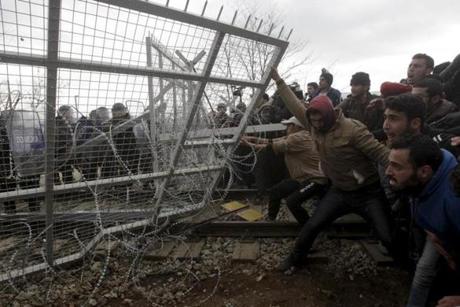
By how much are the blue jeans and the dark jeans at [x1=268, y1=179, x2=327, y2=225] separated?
201 centimetres

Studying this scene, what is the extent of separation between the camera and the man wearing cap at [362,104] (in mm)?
5097

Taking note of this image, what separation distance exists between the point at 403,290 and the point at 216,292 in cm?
170

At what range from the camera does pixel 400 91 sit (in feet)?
14.3

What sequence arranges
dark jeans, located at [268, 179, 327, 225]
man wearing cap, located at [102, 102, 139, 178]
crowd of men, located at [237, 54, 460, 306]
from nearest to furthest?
crowd of men, located at [237, 54, 460, 306] → man wearing cap, located at [102, 102, 139, 178] → dark jeans, located at [268, 179, 327, 225]

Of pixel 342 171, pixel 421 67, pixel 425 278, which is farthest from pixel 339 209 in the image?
pixel 421 67

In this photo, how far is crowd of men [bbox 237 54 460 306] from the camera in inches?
109

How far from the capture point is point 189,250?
15.8ft

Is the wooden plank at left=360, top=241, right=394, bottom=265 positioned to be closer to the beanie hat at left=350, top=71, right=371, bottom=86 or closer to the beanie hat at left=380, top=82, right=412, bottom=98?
the beanie hat at left=380, top=82, right=412, bottom=98

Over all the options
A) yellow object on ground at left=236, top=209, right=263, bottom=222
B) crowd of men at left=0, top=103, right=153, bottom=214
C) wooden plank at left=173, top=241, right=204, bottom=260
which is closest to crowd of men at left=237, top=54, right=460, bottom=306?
yellow object on ground at left=236, top=209, right=263, bottom=222

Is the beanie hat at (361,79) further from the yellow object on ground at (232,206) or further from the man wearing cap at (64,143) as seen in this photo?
the man wearing cap at (64,143)

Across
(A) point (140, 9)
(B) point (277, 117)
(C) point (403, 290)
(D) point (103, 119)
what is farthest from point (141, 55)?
(B) point (277, 117)

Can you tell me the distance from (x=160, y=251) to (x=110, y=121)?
1.76 meters

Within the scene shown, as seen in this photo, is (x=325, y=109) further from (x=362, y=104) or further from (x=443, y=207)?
(x=443, y=207)

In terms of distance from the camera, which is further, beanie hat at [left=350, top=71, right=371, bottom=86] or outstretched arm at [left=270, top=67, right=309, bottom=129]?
beanie hat at [left=350, top=71, right=371, bottom=86]
